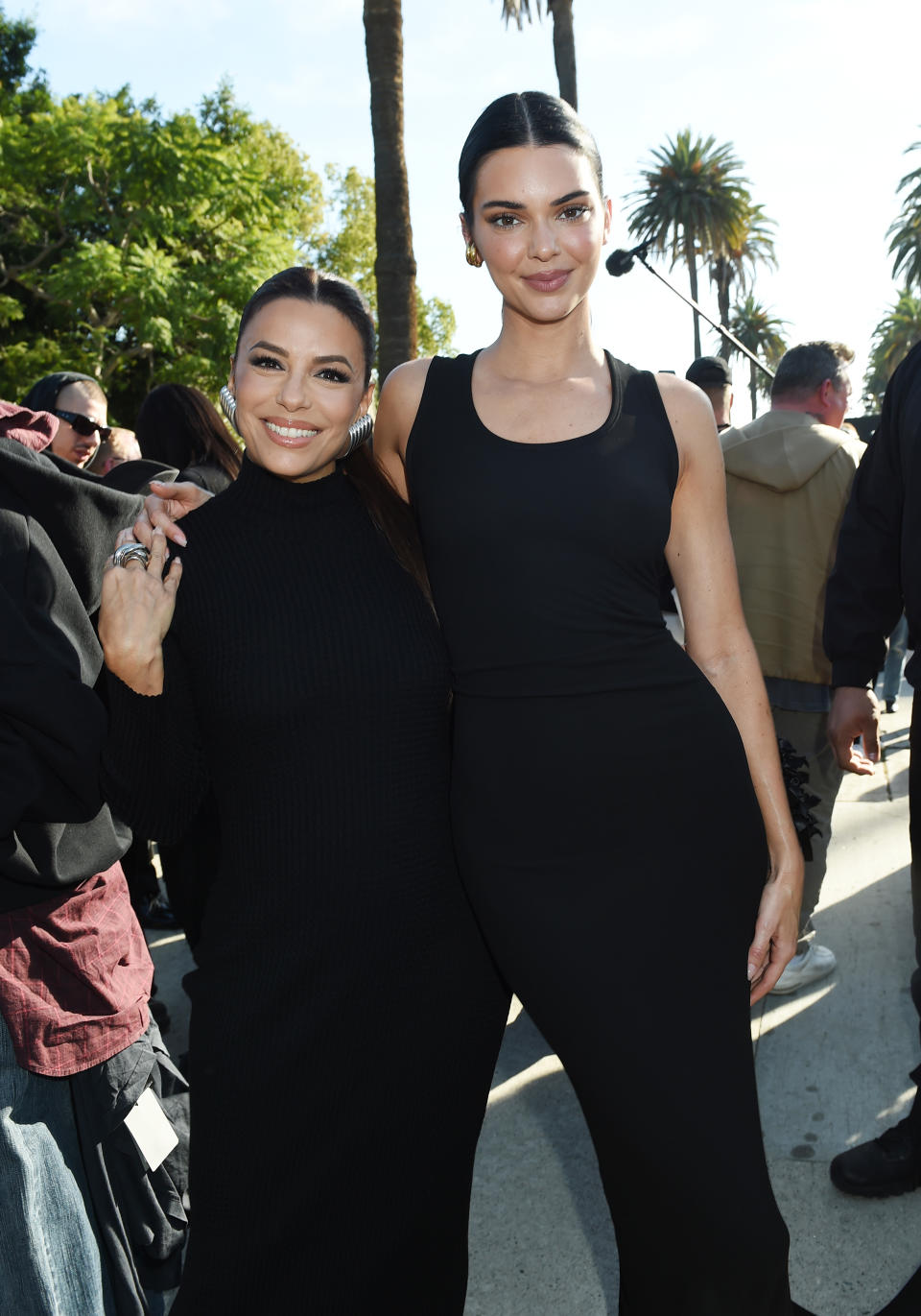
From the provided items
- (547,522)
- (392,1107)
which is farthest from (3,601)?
(392,1107)

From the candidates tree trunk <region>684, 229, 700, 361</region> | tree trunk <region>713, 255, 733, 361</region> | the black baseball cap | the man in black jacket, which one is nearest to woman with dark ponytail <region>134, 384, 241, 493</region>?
the man in black jacket

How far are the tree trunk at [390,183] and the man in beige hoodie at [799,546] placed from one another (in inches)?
172

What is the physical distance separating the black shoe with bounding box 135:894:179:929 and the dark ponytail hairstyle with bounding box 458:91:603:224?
3776 mm

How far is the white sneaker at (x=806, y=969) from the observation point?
155 inches

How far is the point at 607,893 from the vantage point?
168 cm

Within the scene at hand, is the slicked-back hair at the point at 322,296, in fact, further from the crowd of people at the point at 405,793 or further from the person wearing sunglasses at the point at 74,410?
the person wearing sunglasses at the point at 74,410

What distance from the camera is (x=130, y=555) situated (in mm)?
1781

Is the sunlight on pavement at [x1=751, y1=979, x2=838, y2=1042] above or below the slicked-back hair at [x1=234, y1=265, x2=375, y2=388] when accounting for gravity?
below

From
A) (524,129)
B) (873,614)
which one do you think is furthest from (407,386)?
(873,614)

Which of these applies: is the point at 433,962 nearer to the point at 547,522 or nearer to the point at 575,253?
the point at 547,522

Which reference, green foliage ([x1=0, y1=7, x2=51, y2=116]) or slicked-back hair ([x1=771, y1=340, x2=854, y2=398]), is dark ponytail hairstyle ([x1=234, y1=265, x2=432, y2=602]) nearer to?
slicked-back hair ([x1=771, y1=340, x2=854, y2=398])

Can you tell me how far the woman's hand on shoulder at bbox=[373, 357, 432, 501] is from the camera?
2.03m

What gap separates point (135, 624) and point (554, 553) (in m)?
0.66

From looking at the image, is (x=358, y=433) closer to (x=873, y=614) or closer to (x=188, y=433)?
(x=873, y=614)
